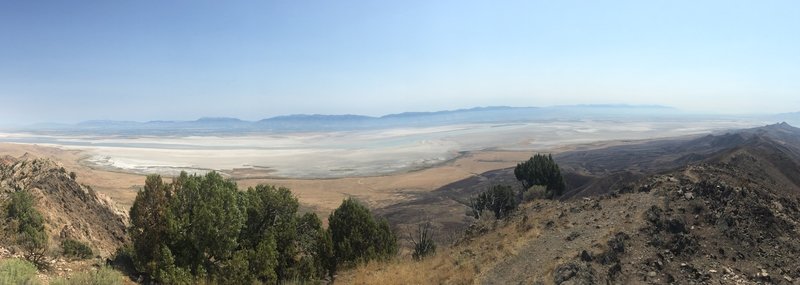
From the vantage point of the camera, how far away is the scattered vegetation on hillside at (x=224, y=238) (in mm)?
13406

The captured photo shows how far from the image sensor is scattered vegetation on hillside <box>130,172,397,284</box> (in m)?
13.4

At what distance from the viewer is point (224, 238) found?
14.0 meters

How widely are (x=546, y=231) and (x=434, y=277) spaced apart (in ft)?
15.1

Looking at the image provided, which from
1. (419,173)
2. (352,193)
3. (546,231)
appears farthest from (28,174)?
(419,173)

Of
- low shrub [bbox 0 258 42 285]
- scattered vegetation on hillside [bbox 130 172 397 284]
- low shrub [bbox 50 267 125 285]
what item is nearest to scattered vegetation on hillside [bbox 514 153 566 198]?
scattered vegetation on hillside [bbox 130 172 397 284]

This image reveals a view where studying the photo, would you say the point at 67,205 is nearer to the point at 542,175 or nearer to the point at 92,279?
the point at 92,279

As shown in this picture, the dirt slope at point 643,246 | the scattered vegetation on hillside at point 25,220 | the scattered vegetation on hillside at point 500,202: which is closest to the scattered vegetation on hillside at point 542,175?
the scattered vegetation on hillside at point 500,202

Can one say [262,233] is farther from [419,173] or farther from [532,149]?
[532,149]

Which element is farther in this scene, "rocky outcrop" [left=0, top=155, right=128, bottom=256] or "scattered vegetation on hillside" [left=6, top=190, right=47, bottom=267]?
"rocky outcrop" [left=0, top=155, right=128, bottom=256]

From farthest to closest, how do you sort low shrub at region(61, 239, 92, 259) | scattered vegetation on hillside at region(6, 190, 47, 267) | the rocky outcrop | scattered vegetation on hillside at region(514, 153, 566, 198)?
scattered vegetation on hillside at region(514, 153, 566, 198)
the rocky outcrop
scattered vegetation on hillside at region(6, 190, 47, 267)
low shrub at region(61, 239, 92, 259)

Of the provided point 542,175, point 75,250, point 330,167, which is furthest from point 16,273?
point 330,167

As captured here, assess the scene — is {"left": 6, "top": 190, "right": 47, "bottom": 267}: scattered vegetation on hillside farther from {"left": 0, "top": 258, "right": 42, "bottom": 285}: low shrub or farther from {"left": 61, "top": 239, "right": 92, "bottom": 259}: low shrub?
{"left": 0, "top": 258, "right": 42, "bottom": 285}: low shrub

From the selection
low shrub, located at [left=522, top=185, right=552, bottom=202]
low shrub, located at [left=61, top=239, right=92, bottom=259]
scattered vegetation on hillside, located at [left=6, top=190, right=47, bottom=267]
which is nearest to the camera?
low shrub, located at [left=61, top=239, right=92, bottom=259]

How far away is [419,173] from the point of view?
76812mm
